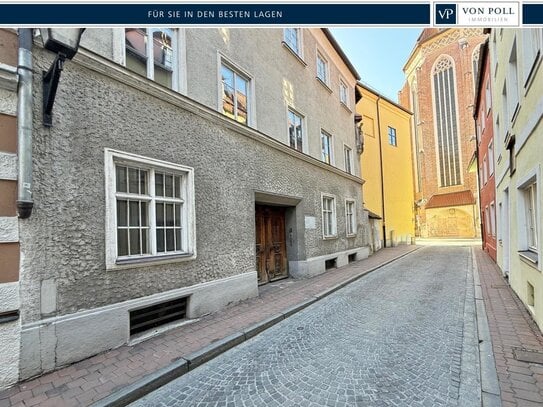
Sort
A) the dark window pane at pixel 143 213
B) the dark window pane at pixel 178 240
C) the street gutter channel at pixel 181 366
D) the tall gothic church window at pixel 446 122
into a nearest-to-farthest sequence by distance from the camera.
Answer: the street gutter channel at pixel 181 366
the dark window pane at pixel 143 213
the dark window pane at pixel 178 240
the tall gothic church window at pixel 446 122

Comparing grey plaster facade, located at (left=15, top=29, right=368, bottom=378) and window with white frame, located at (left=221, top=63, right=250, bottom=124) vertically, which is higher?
window with white frame, located at (left=221, top=63, right=250, bottom=124)

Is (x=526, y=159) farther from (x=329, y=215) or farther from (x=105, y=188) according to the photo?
(x=105, y=188)

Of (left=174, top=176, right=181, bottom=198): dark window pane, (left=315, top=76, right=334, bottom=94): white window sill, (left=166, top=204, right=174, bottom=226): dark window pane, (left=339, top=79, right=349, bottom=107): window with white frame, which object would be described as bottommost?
(left=166, top=204, right=174, bottom=226): dark window pane

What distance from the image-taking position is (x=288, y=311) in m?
6.09

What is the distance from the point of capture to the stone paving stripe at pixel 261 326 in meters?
5.00

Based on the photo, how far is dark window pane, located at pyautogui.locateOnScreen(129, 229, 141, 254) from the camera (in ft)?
16.1

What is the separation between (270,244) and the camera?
9445 mm

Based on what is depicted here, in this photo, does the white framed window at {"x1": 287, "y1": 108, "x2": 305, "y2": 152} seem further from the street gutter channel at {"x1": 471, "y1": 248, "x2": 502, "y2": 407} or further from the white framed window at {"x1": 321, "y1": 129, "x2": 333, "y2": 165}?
the street gutter channel at {"x1": 471, "y1": 248, "x2": 502, "y2": 407}

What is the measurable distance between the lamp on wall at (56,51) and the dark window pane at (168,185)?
1.98 metres

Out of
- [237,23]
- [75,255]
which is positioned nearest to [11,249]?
→ [75,255]

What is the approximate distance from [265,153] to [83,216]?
5.08m

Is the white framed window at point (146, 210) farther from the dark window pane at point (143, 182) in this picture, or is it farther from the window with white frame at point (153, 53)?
the window with white frame at point (153, 53)

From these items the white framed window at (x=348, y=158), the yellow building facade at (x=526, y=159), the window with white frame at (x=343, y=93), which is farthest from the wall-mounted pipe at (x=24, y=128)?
the window with white frame at (x=343, y=93)

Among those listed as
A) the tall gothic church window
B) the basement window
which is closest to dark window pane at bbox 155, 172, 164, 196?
the basement window
